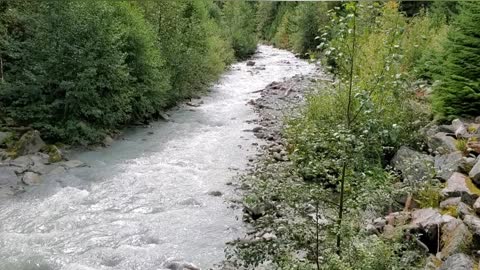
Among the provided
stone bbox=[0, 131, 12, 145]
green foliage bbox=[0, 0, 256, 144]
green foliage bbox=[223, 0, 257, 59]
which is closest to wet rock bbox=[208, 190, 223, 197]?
green foliage bbox=[0, 0, 256, 144]

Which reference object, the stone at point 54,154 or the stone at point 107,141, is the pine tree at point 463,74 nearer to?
the stone at point 107,141

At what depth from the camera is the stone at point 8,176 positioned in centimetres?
811

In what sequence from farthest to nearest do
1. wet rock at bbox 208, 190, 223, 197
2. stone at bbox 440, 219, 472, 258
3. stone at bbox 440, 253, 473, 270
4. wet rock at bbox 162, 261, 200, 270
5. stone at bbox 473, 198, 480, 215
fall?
1. wet rock at bbox 208, 190, 223, 197
2. wet rock at bbox 162, 261, 200, 270
3. stone at bbox 473, 198, 480, 215
4. stone at bbox 440, 219, 472, 258
5. stone at bbox 440, 253, 473, 270

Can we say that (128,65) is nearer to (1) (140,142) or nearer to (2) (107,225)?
(1) (140,142)

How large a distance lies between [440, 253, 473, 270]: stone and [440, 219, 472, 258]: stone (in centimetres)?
19

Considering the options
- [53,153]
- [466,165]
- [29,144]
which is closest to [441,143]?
[466,165]

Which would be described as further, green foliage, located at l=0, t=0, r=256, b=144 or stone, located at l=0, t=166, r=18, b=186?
green foliage, located at l=0, t=0, r=256, b=144

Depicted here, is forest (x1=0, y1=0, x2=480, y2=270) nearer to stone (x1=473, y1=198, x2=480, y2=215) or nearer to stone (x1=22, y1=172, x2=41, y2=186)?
stone (x1=473, y1=198, x2=480, y2=215)

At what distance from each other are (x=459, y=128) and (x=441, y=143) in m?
0.43

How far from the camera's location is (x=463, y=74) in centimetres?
776

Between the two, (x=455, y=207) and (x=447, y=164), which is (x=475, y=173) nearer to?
(x=455, y=207)

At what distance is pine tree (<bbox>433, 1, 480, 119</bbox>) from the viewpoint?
7.52 meters

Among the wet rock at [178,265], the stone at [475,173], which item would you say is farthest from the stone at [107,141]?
the stone at [475,173]

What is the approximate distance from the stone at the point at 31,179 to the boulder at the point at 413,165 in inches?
263
